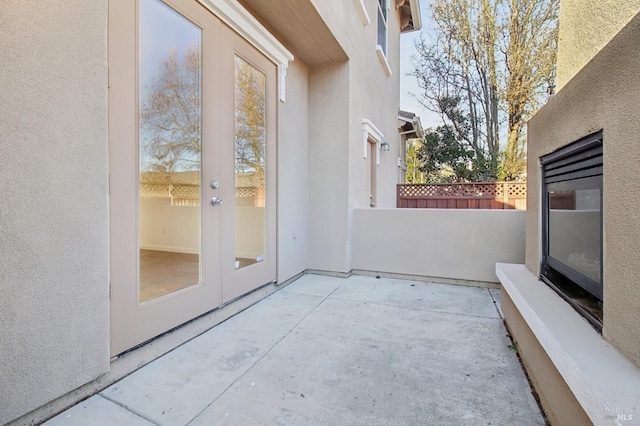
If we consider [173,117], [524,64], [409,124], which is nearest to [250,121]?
[173,117]

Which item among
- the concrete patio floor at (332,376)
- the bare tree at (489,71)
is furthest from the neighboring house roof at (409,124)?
the concrete patio floor at (332,376)

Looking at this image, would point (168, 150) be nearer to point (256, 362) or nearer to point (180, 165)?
point (180, 165)

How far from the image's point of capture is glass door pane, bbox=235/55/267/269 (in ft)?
10.3

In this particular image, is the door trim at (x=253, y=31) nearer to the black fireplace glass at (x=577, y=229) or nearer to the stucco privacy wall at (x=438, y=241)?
the stucco privacy wall at (x=438, y=241)

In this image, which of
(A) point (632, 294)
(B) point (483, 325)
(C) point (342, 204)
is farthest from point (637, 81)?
(C) point (342, 204)

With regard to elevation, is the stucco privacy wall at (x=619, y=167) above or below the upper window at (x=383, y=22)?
below

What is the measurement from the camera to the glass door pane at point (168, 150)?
87.3 inches

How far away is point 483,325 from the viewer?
281 cm

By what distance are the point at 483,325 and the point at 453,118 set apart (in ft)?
33.6

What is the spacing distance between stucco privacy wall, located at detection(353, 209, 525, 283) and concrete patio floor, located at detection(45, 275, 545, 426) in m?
1.04

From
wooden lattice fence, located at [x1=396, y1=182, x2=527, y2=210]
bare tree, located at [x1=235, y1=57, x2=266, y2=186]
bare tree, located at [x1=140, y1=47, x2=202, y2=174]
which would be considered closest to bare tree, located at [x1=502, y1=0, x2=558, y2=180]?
wooden lattice fence, located at [x1=396, y1=182, x2=527, y2=210]

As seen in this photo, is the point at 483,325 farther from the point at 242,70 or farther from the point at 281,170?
the point at 242,70

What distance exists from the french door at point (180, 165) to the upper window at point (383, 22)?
4238 mm

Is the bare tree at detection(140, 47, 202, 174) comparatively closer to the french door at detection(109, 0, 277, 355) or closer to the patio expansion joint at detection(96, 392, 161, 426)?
the french door at detection(109, 0, 277, 355)
